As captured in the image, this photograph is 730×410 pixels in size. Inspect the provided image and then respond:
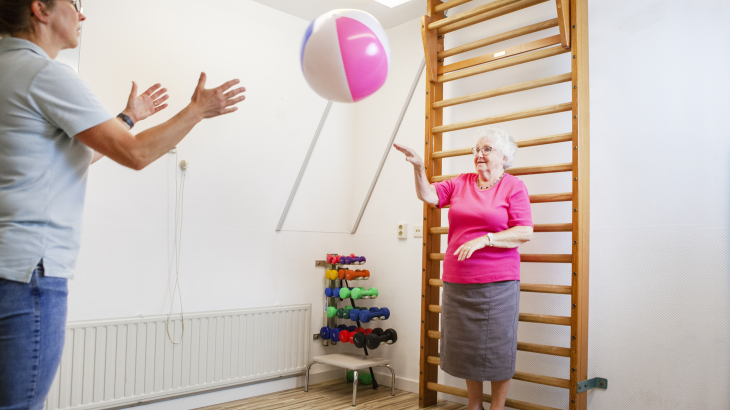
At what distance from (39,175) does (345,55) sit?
100cm

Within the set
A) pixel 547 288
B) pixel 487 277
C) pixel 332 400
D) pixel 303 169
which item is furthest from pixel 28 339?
pixel 303 169

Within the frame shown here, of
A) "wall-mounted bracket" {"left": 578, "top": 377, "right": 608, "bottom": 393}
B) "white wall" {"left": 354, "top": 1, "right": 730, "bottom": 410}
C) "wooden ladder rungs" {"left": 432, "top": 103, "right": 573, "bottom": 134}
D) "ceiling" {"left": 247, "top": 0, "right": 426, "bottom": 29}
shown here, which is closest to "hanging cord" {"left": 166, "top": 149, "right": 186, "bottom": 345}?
"ceiling" {"left": 247, "top": 0, "right": 426, "bottom": 29}

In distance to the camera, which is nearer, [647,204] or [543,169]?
[647,204]

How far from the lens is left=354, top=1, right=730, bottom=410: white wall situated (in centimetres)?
212

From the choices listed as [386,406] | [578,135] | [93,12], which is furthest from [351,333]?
[93,12]

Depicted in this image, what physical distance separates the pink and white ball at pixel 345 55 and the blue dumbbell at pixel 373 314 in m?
1.71

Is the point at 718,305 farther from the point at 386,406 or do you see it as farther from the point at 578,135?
the point at 386,406

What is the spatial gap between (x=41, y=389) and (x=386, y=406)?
7.27ft

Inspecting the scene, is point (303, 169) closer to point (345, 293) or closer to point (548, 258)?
point (345, 293)

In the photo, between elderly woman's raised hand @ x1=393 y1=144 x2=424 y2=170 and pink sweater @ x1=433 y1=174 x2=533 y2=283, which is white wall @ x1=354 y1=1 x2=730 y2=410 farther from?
elderly woman's raised hand @ x1=393 y1=144 x2=424 y2=170

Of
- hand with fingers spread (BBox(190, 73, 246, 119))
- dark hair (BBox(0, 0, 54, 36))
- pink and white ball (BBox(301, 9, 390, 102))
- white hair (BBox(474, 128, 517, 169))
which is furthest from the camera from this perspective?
white hair (BBox(474, 128, 517, 169))

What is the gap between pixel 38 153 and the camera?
93 centimetres

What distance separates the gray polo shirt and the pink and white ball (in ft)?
2.80

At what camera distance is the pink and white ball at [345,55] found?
5.43 feet
